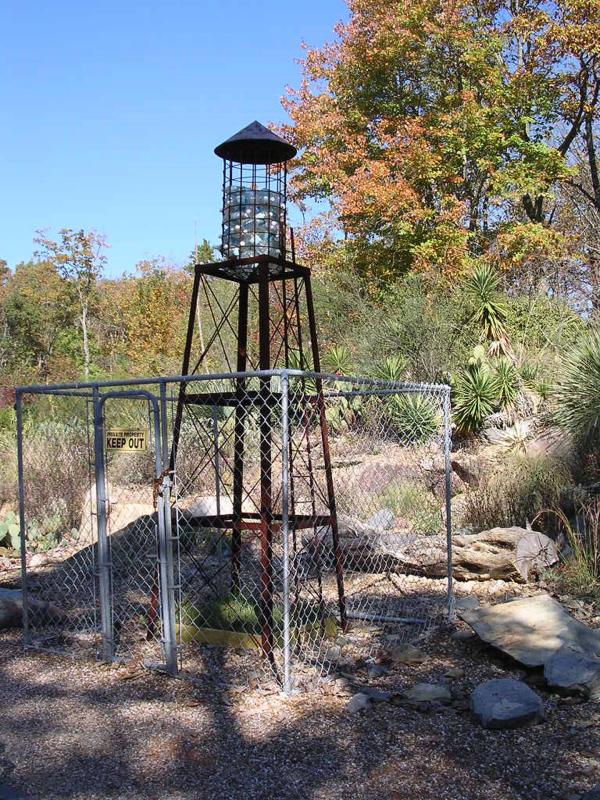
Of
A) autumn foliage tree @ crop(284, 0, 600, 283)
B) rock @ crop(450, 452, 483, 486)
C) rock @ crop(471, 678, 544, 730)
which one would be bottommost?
rock @ crop(471, 678, 544, 730)

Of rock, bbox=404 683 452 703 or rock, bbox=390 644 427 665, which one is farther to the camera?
rock, bbox=390 644 427 665

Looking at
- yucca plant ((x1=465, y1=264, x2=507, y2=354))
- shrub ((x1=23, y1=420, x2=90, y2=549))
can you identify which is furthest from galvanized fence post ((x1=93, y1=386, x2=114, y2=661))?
yucca plant ((x1=465, y1=264, x2=507, y2=354))

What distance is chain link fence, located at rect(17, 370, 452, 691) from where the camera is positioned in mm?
5406

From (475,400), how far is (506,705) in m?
9.15

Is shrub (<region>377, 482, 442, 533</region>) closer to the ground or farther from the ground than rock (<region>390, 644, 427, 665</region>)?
farther from the ground

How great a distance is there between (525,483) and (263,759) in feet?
18.6

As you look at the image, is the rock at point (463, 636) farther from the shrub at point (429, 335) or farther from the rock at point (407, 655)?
the shrub at point (429, 335)

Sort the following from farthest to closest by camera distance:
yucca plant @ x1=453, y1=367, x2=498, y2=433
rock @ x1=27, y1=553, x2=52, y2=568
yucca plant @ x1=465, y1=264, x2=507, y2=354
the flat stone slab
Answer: yucca plant @ x1=465, y1=264, x2=507, y2=354
yucca plant @ x1=453, y1=367, x2=498, y2=433
rock @ x1=27, y1=553, x2=52, y2=568
the flat stone slab

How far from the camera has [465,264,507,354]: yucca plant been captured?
14.9 m

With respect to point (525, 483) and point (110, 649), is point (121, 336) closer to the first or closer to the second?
point (525, 483)

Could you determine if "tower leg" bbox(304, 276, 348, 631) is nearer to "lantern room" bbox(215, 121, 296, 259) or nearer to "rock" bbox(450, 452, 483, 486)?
"lantern room" bbox(215, 121, 296, 259)

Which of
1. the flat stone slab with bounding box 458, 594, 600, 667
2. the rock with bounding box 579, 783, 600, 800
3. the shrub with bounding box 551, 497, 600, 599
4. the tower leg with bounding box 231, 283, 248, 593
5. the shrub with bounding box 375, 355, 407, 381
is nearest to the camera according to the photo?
the rock with bounding box 579, 783, 600, 800

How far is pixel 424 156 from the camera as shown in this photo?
18688mm

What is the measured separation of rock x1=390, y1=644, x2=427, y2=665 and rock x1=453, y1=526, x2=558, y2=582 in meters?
2.03
